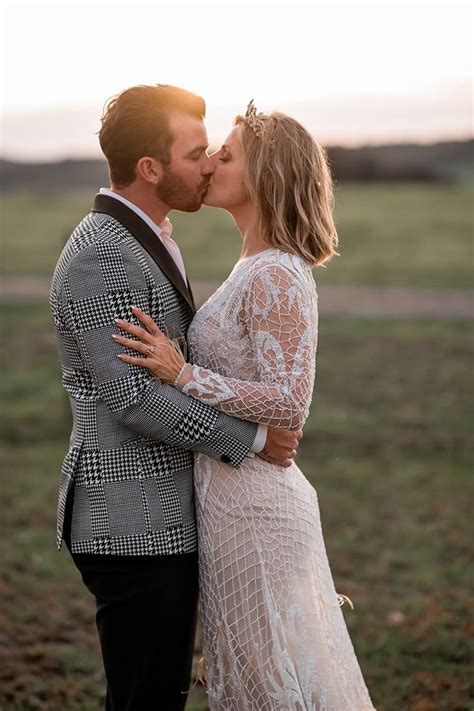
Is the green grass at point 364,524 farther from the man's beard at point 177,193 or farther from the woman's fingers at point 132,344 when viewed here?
the man's beard at point 177,193

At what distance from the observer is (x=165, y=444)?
10.3 ft

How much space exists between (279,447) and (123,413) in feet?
1.85

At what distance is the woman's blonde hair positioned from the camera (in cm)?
316

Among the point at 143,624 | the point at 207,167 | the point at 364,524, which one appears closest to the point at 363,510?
the point at 364,524

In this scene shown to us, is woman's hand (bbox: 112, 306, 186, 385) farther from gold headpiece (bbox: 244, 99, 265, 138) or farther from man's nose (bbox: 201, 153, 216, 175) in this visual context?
gold headpiece (bbox: 244, 99, 265, 138)

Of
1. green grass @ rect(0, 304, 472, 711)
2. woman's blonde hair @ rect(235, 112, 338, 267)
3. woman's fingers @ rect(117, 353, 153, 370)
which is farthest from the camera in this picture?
green grass @ rect(0, 304, 472, 711)

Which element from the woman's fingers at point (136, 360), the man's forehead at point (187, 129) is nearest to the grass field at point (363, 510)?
the woman's fingers at point (136, 360)

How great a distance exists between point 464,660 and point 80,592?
2.47 m

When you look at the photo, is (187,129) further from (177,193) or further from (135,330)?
(135,330)

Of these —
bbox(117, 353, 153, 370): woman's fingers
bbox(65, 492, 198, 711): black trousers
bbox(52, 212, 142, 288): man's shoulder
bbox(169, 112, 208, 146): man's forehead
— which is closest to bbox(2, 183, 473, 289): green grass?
bbox(169, 112, 208, 146): man's forehead

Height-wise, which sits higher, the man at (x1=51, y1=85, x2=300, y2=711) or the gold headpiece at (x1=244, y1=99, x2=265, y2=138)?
the gold headpiece at (x1=244, y1=99, x2=265, y2=138)

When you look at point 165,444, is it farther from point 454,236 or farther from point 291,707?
point 454,236

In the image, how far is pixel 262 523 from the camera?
3197 mm

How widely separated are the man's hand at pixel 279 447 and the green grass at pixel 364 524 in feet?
6.88
